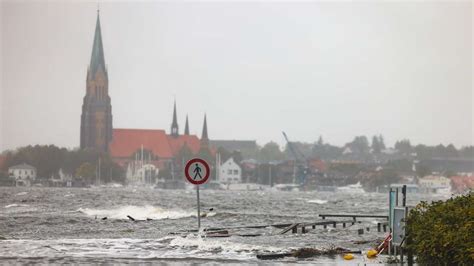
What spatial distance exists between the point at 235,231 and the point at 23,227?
14642 millimetres

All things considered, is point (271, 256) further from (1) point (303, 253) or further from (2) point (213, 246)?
(2) point (213, 246)

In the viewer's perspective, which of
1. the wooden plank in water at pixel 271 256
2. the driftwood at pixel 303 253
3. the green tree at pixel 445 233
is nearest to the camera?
the green tree at pixel 445 233

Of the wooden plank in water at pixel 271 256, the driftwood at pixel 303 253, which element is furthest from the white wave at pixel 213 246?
the wooden plank in water at pixel 271 256

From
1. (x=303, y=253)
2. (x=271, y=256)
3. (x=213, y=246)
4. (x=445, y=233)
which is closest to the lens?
(x=445, y=233)

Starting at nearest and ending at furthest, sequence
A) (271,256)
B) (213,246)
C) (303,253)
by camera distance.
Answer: (271,256) → (303,253) → (213,246)

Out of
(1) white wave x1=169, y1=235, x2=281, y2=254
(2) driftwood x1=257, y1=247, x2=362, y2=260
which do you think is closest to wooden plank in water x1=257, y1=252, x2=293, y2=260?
(2) driftwood x1=257, y1=247, x2=362, y2=260

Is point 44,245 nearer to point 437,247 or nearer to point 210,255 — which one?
point 210,255

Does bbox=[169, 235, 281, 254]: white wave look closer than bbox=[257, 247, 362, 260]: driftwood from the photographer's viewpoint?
No

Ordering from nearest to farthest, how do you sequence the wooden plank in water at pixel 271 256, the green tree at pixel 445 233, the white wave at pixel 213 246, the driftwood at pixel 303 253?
the green tree at pixel 445 233, the wooden plank in water at pixel 271 256, the driftwood at pixel 303 253, the white wave at pixel 213 246

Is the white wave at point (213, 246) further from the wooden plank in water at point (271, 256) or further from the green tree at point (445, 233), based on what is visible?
the green tree at point (445, 233)

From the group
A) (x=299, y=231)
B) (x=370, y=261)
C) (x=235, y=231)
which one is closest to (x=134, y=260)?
(x=370, y=261)

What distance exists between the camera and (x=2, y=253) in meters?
27.3

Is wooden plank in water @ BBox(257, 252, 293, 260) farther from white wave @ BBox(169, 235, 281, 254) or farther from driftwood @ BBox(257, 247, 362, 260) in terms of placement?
white wave @ BBox(169, 235, 281, 254)

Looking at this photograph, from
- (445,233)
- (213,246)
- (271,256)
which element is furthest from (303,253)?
(445,233)
